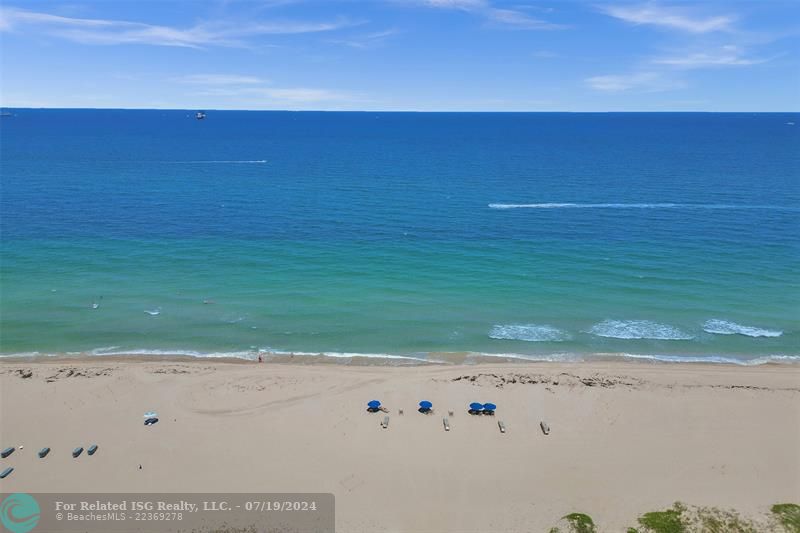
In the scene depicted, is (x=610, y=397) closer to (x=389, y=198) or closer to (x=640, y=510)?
(x=640, y=510)

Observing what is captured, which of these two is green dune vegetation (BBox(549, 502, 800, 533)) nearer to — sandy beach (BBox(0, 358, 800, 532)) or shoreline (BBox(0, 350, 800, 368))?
sandy beach (BBox(0, 358, 800, 532))

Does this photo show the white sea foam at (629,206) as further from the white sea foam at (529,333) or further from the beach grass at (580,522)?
the beach grass at (580,522)

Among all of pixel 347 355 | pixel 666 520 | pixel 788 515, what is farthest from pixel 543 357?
pixel 788 515

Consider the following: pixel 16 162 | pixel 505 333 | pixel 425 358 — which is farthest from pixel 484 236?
pixel 16 162

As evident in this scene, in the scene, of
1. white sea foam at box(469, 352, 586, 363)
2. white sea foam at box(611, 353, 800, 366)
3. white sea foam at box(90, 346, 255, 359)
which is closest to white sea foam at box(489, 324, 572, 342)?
white sea foam at box(469, 352, 586, 363)

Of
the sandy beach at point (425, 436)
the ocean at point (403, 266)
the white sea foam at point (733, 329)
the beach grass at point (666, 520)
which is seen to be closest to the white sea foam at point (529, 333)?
the ocean at point (403, 266)

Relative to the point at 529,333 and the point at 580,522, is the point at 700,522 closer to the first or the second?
the point at 580,522
